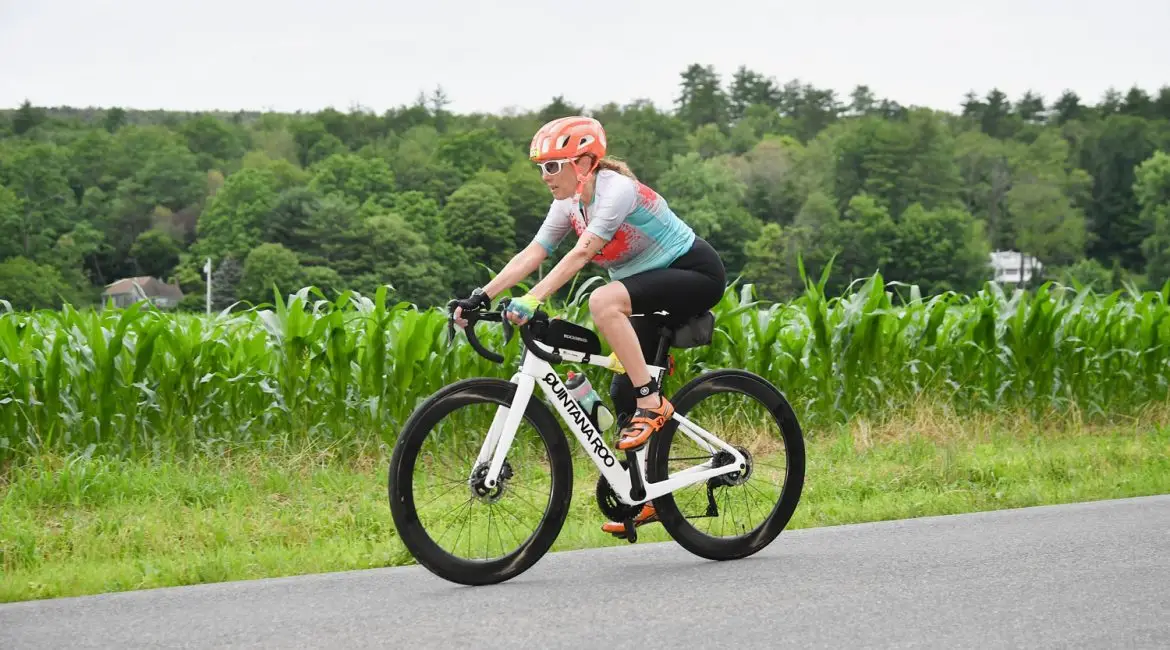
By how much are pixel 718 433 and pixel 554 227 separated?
136cm

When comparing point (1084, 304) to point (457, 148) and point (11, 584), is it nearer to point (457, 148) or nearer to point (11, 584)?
point (11, 584)

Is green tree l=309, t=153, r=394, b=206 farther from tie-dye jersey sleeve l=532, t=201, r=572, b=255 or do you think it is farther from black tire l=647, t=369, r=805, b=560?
tie-dye jersey sleeve l=532, t=201, r=572, b=255

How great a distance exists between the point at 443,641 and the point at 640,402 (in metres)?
1.57

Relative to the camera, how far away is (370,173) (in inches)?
5615

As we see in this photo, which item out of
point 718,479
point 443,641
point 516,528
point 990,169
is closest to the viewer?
point 443,641

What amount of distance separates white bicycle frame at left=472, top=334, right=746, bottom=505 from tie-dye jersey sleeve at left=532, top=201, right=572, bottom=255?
481mm

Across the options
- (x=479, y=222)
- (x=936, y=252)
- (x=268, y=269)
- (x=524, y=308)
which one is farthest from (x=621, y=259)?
(x=936, y=252)

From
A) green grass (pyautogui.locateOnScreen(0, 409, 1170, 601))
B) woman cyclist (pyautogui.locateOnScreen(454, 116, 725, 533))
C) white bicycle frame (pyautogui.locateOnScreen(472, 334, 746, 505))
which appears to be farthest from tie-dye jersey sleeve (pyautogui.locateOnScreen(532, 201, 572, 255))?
green grass (pyautogui.locateOnScreen(0, 409, 1170, 601))

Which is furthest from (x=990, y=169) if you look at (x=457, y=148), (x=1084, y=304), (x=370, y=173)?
(x=1084, y=304)

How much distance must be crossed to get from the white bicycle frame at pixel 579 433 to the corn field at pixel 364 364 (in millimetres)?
3438

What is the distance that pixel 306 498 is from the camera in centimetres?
784

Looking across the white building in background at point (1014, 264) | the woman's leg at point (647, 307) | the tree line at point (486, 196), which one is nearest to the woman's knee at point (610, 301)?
the woman's leg at point (647, 307)

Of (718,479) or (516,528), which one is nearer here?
(516,528)

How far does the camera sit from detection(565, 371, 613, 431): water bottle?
5734mm
